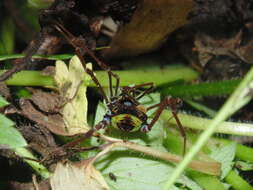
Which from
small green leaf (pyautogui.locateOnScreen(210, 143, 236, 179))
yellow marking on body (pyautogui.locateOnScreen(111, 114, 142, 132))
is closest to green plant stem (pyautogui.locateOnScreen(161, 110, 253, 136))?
small green leaf (pyautogui.locateOnScreen(210, 143, 236, 179))

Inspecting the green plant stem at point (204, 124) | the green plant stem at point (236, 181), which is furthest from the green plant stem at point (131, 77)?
the green plant stem at point (236, 181)

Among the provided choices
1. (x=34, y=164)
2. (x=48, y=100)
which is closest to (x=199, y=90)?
(x=48, y=100)

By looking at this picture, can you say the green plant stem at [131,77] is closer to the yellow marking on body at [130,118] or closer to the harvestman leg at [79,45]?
the harvestman leg at [79,45]

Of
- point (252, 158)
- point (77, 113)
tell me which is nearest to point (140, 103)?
point (77, 113)

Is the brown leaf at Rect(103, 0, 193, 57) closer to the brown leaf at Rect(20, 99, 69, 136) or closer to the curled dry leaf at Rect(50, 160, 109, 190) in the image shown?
the brown leaf at Rect(20, 99, 69, 136)

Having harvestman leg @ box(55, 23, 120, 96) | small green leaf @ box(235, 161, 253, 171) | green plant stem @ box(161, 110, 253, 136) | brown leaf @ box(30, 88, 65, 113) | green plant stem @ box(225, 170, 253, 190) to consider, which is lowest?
green plant stem @ box(225, 170, 253, 190)

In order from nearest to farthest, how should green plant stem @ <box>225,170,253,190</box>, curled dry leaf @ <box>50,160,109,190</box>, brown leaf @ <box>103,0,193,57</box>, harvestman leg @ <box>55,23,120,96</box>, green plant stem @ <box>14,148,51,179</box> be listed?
curled dry leaf @ <box>50,160,109,190</box> < green plant stem @ <box>14,148,51,179</box> < green plant stem @ <box>225,170,253,190</box> < harvestman leg @ <box>55,23,120,96</box> < brown leaf @ <box>103,0,193,57</box>
